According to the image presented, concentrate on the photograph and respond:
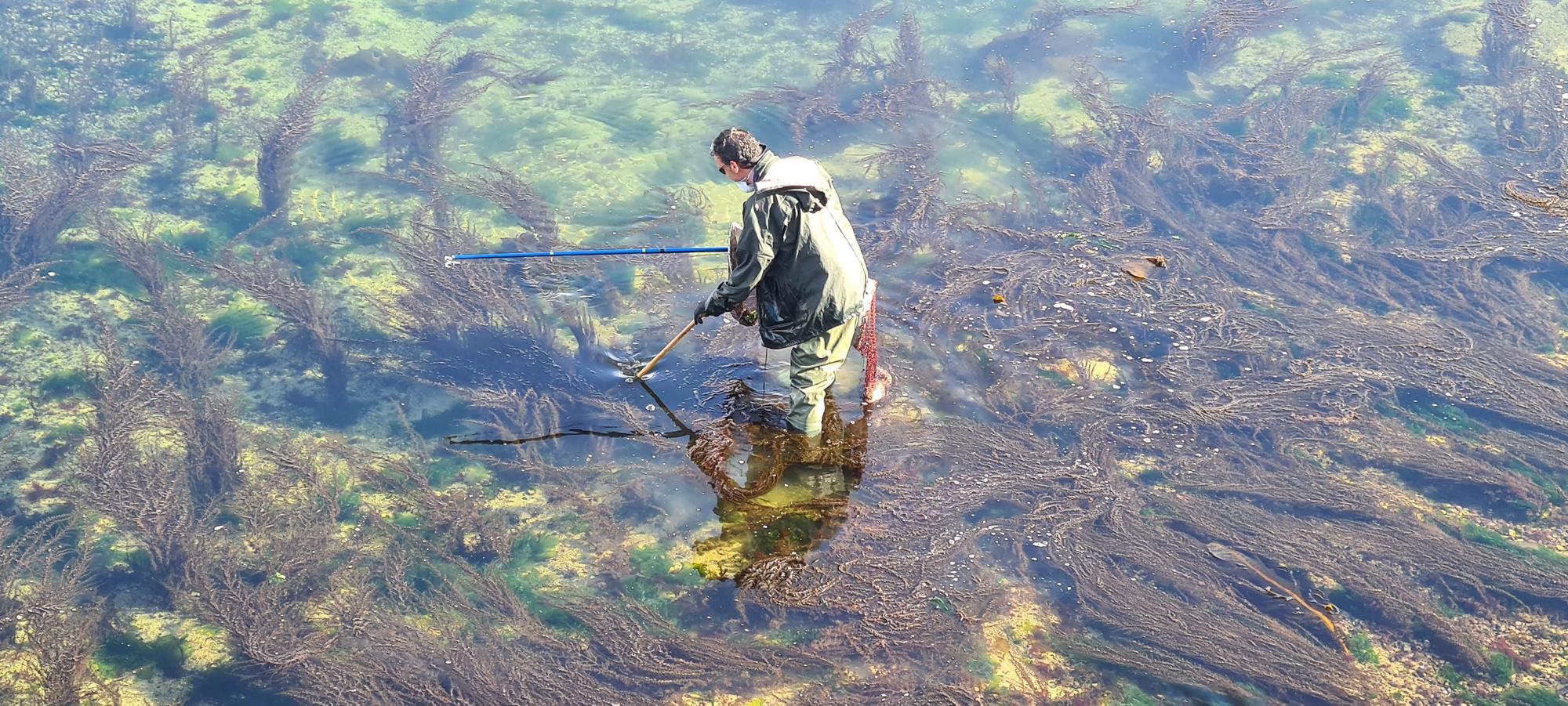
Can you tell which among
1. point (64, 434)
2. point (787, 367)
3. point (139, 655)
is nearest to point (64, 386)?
point (64, 434)

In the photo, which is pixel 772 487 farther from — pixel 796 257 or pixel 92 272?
pixel 92 272

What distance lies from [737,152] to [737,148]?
0.05ft

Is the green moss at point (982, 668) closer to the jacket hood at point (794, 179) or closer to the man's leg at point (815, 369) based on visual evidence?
Answer: the man's leg at point (815, 369)

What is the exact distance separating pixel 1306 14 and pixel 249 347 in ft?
29.2

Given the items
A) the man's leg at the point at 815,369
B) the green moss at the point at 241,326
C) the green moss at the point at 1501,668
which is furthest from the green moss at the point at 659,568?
the green moss at the point at 1501,668

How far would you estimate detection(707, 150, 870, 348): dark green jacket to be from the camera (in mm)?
3852

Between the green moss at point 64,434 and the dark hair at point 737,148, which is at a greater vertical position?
the dark hair at point 737,148

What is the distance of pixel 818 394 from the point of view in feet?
15.0

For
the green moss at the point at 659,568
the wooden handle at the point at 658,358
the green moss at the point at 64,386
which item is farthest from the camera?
the green moss at the point at 64,386

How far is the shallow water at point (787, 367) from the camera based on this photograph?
3971 mm

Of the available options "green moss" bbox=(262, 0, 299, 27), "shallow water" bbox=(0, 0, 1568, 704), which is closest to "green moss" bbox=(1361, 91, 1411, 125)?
"shallow water" bbox=(0, 0, 1568, 704)

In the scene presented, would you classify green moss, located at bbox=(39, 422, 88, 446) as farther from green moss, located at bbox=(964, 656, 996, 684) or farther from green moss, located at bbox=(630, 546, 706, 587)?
green moss, located at bbox=(964, 656, 996, 684)

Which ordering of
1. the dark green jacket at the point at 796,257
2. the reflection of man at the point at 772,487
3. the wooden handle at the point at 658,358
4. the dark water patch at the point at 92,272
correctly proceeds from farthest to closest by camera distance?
1. the dark water patch at the point at 92,272
2. the wooden handle at the point at 658,358
3. the reflection of man at the point at 772,487
4. the dark green jacket at the point at 796,257

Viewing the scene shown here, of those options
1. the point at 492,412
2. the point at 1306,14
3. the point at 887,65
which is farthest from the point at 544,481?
the point at 1306,14
